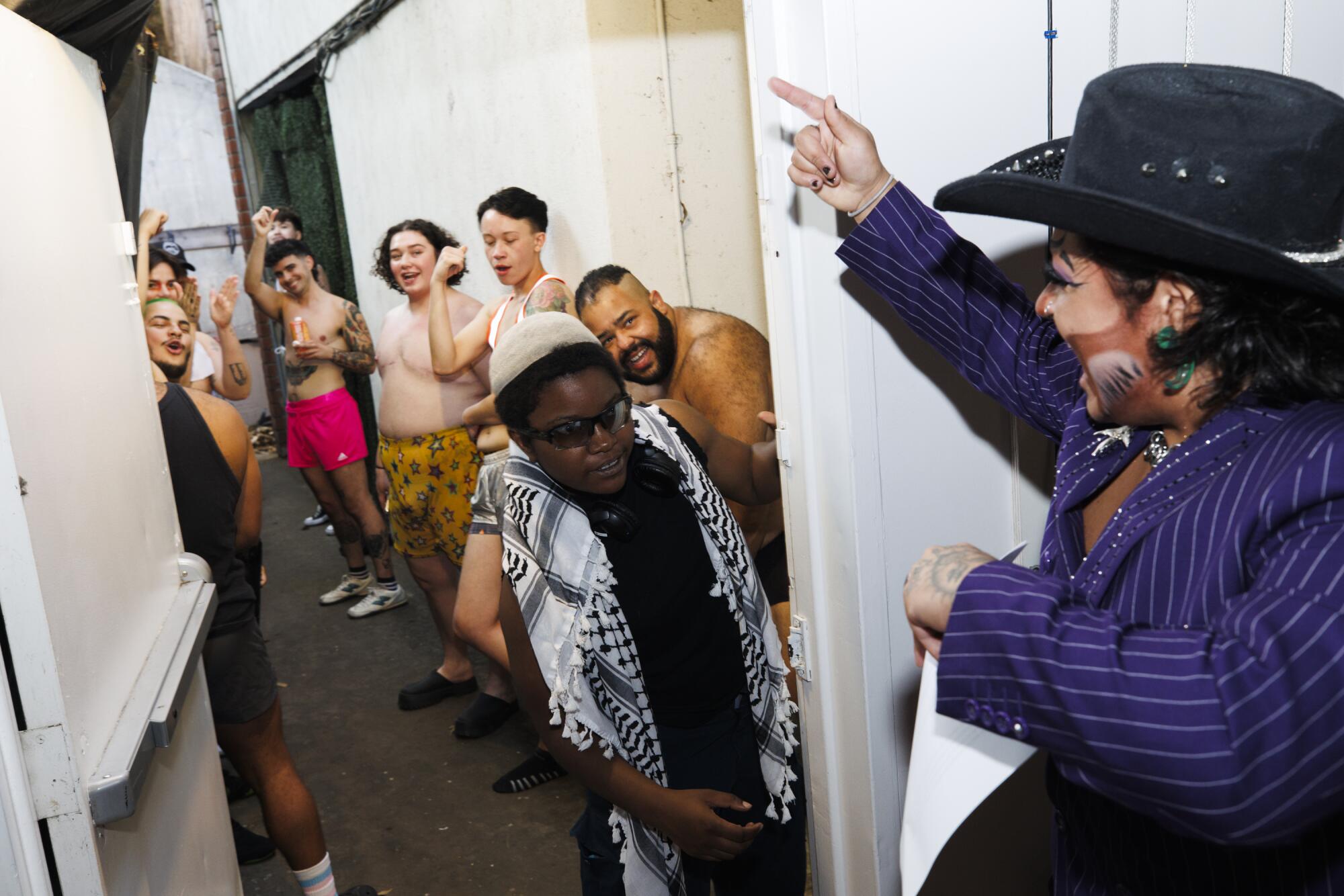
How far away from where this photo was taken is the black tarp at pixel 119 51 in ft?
6.37

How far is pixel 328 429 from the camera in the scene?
5598mm

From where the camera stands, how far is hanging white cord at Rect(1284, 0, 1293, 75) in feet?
6.87

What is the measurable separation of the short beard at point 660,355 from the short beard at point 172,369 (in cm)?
181

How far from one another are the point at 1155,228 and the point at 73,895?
1774 millimetres

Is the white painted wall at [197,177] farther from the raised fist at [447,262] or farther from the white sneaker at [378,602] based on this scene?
the raised fist at [447,262]

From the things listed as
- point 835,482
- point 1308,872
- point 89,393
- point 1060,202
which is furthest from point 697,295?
point 1308,872

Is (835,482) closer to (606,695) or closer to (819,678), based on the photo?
(819,678)

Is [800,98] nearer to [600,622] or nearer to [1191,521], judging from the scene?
[1191,521]

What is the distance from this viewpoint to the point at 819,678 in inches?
79.0

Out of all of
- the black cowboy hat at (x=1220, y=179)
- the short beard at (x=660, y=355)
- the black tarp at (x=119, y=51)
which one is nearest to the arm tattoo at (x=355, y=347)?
the black tarp at (x=119, y=51)

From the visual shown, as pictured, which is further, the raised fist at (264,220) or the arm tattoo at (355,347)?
the raised fist at (264,220)

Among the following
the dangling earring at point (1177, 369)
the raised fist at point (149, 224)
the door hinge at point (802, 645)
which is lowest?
the door hinge at point (802, 645)

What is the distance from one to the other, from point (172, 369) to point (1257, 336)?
150 inches

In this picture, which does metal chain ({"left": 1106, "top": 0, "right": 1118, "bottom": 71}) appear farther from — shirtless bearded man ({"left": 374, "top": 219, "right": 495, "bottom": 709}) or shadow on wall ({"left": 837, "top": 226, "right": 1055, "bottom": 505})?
shirtless bearded man ({"left": 374, "top": 219, "right": 495, "bottom": 709})
